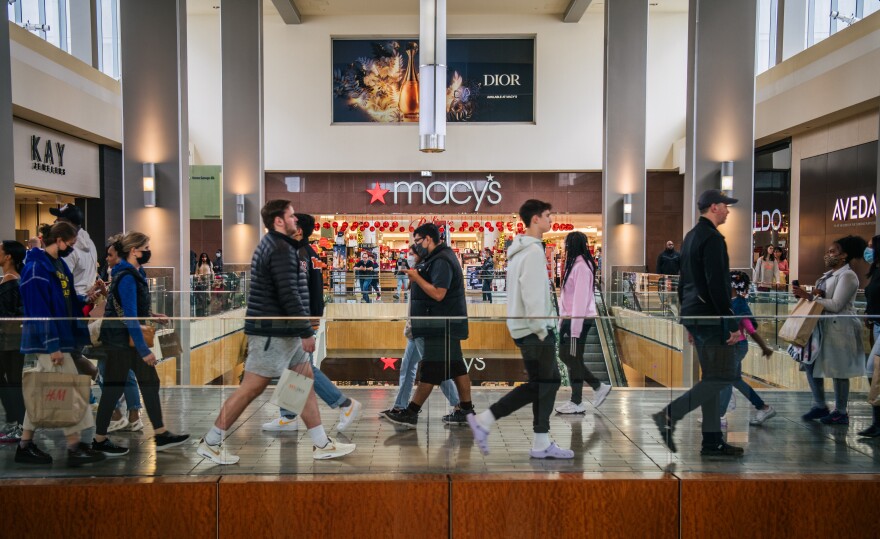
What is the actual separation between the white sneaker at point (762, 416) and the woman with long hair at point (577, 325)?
0.82m

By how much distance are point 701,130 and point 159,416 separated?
33.2 ft

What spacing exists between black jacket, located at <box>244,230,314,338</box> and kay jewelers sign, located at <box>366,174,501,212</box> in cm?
2007

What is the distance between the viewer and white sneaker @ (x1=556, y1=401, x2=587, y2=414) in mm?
4242

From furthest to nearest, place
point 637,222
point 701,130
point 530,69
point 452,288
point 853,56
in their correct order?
1. point 530,69
2. point 637,222
3. point 853,56
4. point 701,130
5. point 452,288

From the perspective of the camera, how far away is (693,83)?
40.2 ft

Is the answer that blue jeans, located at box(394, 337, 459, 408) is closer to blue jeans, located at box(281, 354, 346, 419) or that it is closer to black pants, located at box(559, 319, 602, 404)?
blue jeans, located at box(281, 354, 346, 419)

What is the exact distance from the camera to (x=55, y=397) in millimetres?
4035

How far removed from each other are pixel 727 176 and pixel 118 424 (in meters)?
10.1

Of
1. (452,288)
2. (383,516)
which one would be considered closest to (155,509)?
(383,516)

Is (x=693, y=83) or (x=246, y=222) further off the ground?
(x=693, y=83)

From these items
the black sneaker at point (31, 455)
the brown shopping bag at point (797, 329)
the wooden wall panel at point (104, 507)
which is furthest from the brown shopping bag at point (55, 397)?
the brown shopping bag at point (797, 329)

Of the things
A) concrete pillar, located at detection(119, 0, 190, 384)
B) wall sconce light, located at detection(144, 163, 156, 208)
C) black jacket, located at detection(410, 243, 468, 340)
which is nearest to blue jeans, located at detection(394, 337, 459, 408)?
black jacket, located at detection(410, 243, 468, 340)

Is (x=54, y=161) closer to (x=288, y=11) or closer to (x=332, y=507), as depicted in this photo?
(x=288, y=11)

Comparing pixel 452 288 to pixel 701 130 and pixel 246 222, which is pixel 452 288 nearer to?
pixel 701 130
